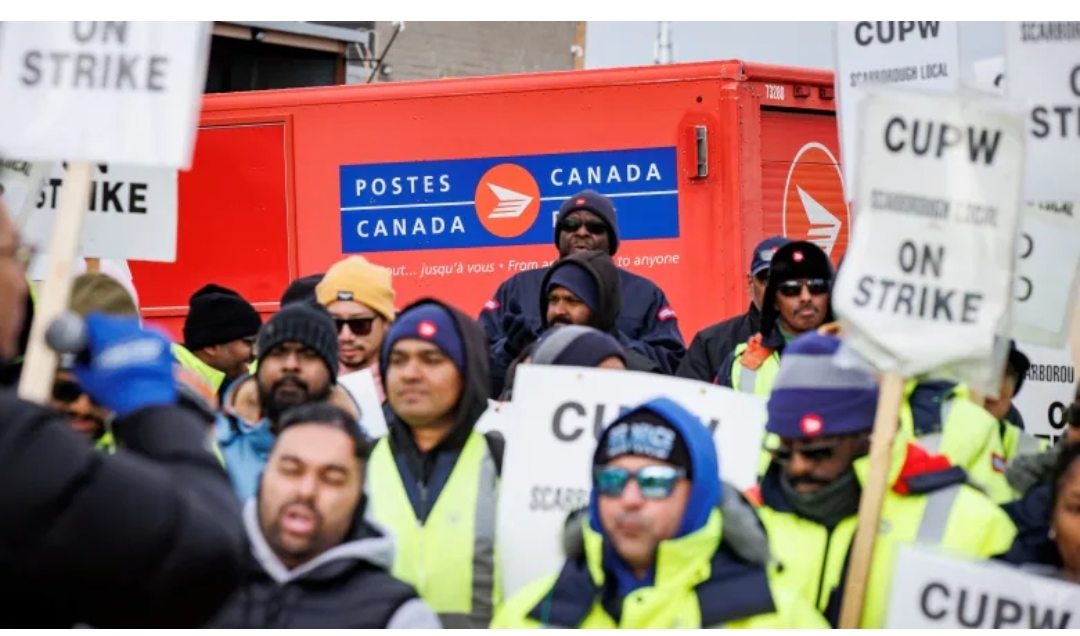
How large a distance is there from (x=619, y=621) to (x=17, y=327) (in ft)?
6.63

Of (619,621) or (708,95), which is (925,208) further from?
(708,95)

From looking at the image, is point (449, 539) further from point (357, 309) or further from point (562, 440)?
point (357, 309)

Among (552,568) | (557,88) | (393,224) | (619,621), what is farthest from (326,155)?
(619,621)

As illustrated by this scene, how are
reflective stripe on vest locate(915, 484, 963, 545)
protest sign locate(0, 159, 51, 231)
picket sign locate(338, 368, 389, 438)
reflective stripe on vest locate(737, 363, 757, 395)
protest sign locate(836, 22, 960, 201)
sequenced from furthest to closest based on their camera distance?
reflective stripe on vest locate(737, 363, 757, 395)
picket sign locate(338, 368, 389, 438)
protest sign locate(836, 22, 960, 201)
protest sign locate(0, 159, 51, 231)
reflective stripe on vest locate(915, 484, 963, 545)

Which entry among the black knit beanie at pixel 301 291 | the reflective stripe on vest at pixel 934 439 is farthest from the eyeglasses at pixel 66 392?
the black knit beanie at pixel 301 291

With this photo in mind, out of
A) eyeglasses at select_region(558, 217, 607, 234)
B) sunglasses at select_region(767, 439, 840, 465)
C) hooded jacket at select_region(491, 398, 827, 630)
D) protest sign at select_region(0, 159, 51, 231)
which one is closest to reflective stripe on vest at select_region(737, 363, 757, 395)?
eyeglasses at select_region(558, 217, 607, 234)

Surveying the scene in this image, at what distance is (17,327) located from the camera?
279 centimetres

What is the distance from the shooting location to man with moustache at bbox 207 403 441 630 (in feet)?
14.4

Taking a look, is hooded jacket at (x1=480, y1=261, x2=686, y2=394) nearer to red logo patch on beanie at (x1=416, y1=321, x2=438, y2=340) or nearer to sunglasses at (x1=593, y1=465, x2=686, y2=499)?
red logo patch on beanie at (x1=416, y1=321, x2=438, y2=340)

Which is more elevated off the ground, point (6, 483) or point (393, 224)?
point (393, 224)

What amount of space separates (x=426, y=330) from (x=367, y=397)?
3.53 feet

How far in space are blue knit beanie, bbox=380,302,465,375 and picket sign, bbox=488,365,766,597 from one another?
0.25 meters

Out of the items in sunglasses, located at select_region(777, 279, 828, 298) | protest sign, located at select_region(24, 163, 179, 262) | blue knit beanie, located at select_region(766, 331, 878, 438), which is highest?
protest sign, located at select_region(24, 163, 179, 262)

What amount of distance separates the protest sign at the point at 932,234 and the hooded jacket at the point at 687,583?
58 centimetres
